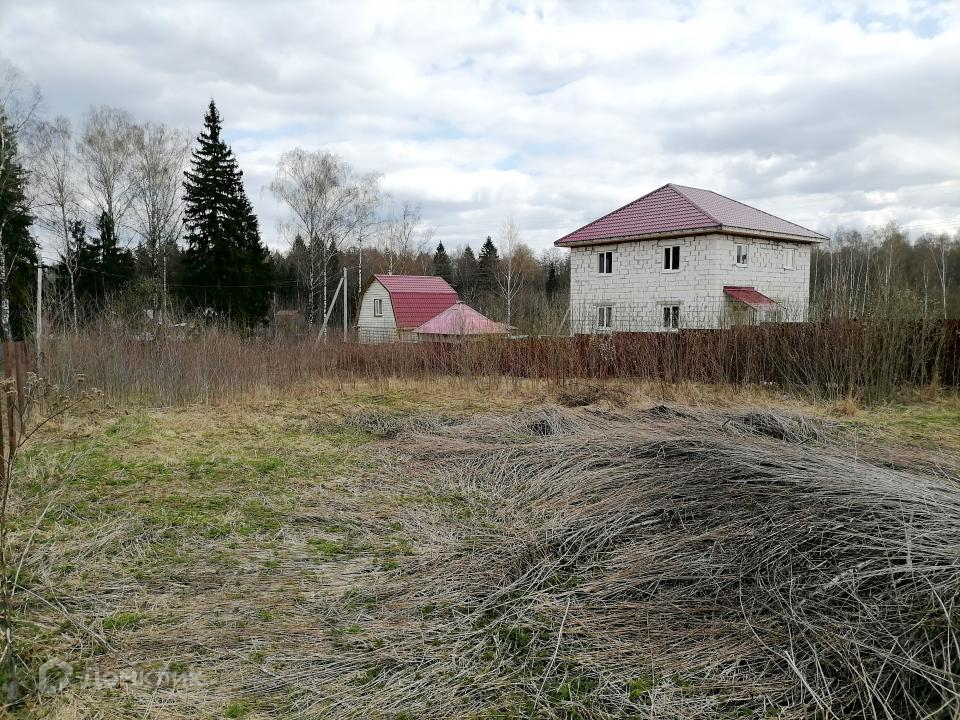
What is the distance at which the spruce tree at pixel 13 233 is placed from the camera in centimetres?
2030

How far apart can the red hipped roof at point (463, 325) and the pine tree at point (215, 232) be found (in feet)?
38.2

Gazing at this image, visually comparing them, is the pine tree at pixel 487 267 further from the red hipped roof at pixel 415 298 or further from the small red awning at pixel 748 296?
the small red awning at pixel 748 296

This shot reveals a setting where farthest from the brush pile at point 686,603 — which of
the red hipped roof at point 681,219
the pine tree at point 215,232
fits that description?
the pine tree at point 215,232

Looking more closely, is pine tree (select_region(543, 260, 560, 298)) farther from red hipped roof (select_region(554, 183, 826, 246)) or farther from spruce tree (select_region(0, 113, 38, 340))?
spruce tree (select_region(0, 113, 38, 340))

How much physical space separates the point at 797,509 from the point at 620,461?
5.21 feet

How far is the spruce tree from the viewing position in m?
20.3

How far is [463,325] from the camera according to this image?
1316 centimetres

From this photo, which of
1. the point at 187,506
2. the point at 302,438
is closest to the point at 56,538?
the point at 187,506

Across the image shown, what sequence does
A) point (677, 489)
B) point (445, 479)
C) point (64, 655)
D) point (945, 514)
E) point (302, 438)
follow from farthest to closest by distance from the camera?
point (302, 438) < point (445, 479) < point (677, 489) < point (945, 514) < point (64, 655)

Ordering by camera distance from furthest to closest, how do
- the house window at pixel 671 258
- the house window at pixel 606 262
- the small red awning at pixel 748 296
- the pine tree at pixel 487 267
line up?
the pine tree at pixel 487 267
the house window at pixel 606 262
the house window at pixel 671 258
the small red awning at pixel 748 296

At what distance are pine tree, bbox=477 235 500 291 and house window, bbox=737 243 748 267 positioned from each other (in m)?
25.4

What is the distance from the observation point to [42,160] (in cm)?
2386

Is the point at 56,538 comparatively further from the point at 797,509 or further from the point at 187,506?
the point at 797,509

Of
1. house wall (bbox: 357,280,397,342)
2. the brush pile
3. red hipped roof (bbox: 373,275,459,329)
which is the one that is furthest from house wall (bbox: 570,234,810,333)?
the brush pile
